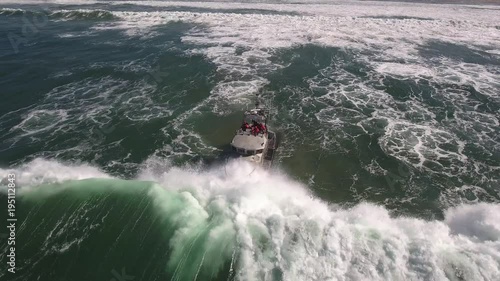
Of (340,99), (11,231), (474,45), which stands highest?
(474,45)

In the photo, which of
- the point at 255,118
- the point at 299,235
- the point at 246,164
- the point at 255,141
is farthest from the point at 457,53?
the point at 299,235

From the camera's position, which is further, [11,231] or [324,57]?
[324,57]

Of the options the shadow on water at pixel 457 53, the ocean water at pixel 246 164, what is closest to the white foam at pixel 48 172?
the ocean water at pixel 246 164

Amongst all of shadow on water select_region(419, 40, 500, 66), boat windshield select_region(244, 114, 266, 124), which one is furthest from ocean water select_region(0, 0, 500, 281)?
boat windshield select_region(244, 114, 266, 124)

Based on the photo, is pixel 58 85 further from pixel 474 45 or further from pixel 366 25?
pixel 474 45

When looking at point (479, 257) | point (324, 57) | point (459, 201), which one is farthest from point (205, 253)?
point (324, 57)

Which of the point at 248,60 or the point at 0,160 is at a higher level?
the point at 248,60

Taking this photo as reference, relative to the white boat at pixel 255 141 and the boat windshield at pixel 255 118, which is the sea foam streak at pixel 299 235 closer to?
the white boat at pixel 255 141
